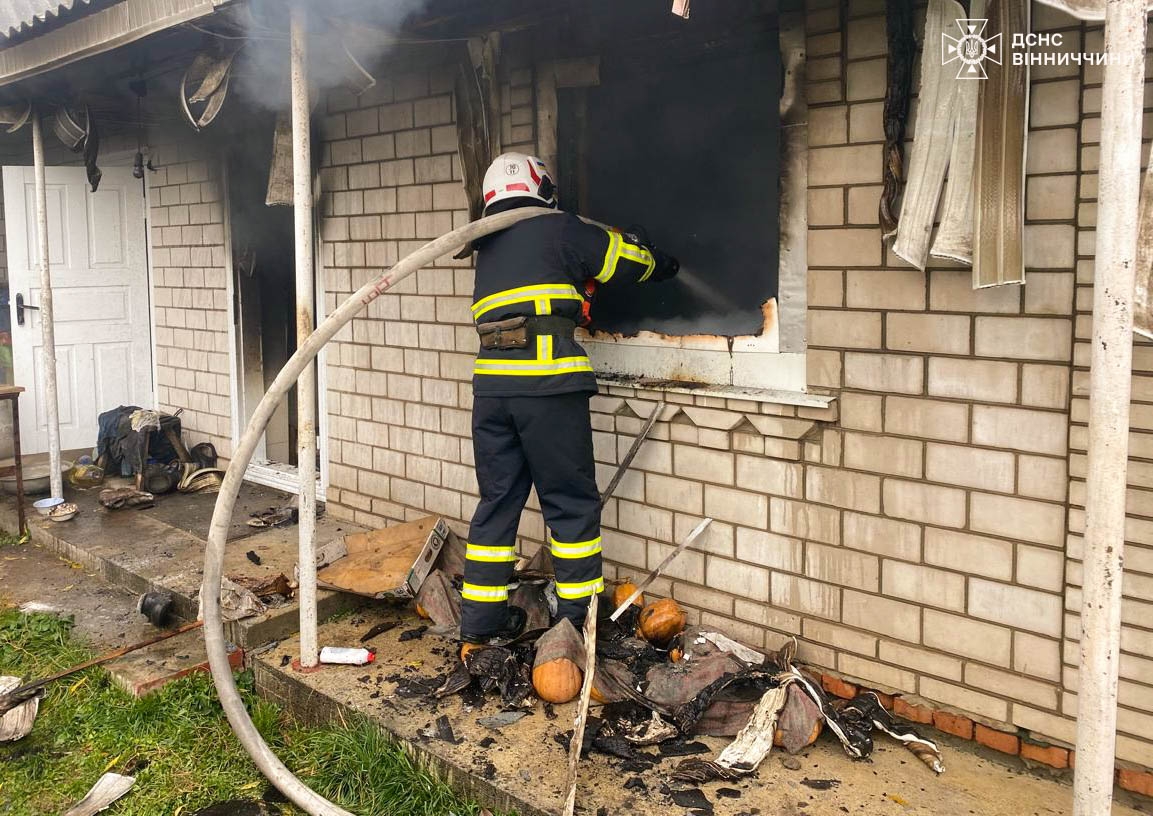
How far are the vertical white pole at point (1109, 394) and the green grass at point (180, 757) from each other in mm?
2272

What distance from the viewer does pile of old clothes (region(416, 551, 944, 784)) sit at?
3.80 meters

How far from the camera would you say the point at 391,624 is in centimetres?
523

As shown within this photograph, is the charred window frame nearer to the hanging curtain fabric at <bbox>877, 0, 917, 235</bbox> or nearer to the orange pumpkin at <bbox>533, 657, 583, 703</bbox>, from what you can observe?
the hanging curtain fabric at <bbox>877, 0, 917, 235</bbox>

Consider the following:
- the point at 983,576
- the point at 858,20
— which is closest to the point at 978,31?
the point at 858,20

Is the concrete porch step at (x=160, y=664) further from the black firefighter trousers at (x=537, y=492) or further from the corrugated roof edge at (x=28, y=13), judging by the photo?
the corrugated roof edge at (x=28, y=13)

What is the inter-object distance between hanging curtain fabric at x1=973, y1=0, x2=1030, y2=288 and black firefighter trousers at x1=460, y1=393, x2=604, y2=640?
2.00 m

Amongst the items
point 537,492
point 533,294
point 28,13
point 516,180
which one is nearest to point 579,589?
point 537,492

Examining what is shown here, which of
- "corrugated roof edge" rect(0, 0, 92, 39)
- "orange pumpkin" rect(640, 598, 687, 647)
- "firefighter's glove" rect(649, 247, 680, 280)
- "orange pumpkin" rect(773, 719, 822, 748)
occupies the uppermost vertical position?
"corrugated roof edge" rect(0, 0, 92, 39)

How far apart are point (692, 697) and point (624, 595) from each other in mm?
882

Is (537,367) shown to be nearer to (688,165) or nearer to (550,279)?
(550,279)

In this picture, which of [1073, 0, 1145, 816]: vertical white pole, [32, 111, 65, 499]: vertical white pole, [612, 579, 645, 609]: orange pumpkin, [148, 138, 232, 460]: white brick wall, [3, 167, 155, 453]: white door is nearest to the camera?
[1073, 0, 1145, 816]: vertical white pole

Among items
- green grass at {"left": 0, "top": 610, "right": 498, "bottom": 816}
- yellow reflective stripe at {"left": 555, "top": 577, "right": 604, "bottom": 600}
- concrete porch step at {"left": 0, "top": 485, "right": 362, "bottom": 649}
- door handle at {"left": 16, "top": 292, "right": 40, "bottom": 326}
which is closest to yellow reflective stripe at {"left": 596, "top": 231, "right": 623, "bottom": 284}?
yellow reflective stripe at {"left": 555, "top": 577, "right": 604, "bottom": 600}

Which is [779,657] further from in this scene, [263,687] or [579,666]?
[263,687]

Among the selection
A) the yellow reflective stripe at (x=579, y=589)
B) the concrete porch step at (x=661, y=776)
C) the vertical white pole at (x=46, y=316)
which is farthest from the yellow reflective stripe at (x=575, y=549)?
the vertical white pole at (x=46, y=316)
